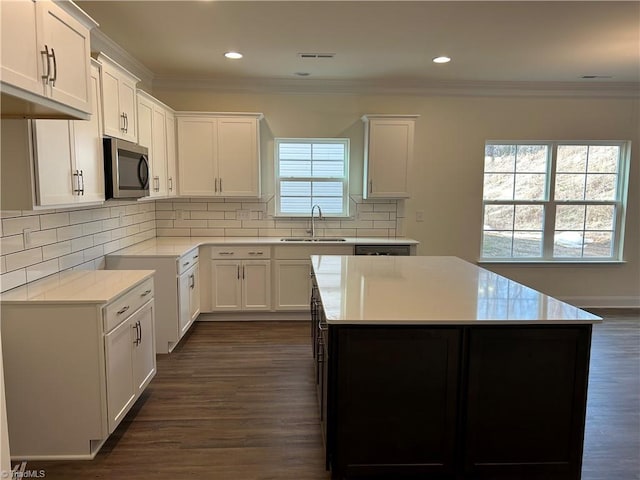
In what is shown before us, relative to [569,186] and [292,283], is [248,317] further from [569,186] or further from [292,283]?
[569,186]

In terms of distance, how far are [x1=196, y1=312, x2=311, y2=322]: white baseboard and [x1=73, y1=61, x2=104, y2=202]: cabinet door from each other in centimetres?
213

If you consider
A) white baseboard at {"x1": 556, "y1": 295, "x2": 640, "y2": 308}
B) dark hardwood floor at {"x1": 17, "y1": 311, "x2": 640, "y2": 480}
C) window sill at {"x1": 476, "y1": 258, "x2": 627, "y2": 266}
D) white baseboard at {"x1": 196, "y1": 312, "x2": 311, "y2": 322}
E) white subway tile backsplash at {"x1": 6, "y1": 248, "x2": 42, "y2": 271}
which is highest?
white subway tile backsplash at {"x1": 6, "y1": 248, "x2": 42, "y2": 271}

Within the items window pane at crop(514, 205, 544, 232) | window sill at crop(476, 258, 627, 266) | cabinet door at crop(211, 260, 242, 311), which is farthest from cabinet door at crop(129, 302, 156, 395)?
window pane at crop(514, 205, 544, 232)

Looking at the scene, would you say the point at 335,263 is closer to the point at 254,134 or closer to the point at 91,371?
the point at 91,371

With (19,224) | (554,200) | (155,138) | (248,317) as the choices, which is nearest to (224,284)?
(248,317)

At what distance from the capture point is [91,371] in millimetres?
2170

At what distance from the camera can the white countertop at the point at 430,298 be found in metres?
1.90

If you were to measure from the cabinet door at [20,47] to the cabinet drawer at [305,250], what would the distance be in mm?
2891

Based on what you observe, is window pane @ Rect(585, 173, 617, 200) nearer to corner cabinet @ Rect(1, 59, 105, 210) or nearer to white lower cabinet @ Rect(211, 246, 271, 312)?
white lower cabinet @ Rect(211, 246, 271, 312)

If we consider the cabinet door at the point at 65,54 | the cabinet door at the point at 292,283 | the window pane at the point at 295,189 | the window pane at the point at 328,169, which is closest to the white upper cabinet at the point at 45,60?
the cabinet door at the point at 65,54

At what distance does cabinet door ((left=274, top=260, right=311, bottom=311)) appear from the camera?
450 centimetres

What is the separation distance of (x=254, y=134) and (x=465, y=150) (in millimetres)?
2500

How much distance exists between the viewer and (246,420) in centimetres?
263

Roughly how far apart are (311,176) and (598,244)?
369 centimetres
